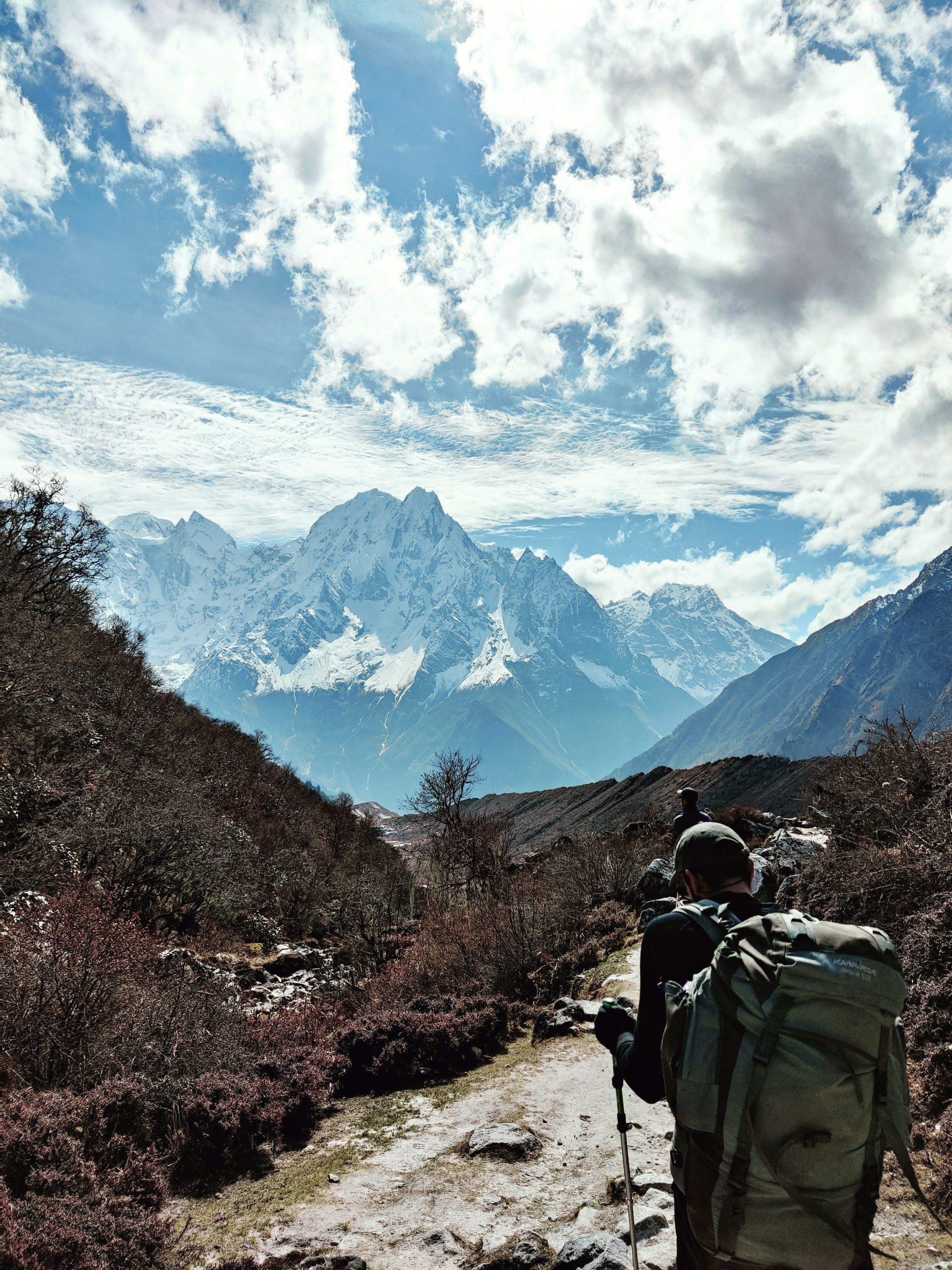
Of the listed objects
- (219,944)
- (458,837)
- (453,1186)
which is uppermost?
(458,837)

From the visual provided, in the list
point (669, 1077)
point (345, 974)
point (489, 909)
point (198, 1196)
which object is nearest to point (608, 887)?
point (489, 909)

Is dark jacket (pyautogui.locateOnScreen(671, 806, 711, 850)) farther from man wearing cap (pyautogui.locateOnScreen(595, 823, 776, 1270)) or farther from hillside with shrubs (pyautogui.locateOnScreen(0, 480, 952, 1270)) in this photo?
man wearing cap (pyautogui.locateOnScreen(595, 823, 776, 1270))

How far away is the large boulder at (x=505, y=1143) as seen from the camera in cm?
561

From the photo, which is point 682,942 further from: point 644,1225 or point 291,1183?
point 291,1183

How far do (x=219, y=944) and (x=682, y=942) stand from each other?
13331mm

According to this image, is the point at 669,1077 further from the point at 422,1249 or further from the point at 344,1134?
the point at 344,1134

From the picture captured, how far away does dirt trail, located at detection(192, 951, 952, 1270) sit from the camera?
4336mm

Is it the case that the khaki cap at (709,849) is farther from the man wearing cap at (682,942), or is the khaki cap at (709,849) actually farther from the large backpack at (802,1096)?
the large backpack at (802,1096)

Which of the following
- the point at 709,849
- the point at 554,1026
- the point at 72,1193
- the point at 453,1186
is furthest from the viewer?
the point at 554,1026

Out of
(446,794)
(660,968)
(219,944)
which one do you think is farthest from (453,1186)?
(446,794)

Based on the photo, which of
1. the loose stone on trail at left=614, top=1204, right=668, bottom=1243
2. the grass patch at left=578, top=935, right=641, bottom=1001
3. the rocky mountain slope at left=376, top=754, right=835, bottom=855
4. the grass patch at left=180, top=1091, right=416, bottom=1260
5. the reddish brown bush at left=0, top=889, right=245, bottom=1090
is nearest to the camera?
the loose stone on trail at left=614, top=1204, right=668, bottom=1243

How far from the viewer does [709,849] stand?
3.00m

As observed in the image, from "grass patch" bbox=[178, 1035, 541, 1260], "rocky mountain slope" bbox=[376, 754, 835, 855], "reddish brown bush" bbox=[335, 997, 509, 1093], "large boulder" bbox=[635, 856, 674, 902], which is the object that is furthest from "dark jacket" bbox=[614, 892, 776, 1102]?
"rocky mountain slope" bbox=[376, 754, 835, 855]

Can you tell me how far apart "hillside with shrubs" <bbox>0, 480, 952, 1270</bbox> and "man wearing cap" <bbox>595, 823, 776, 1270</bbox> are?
3.26 meters
